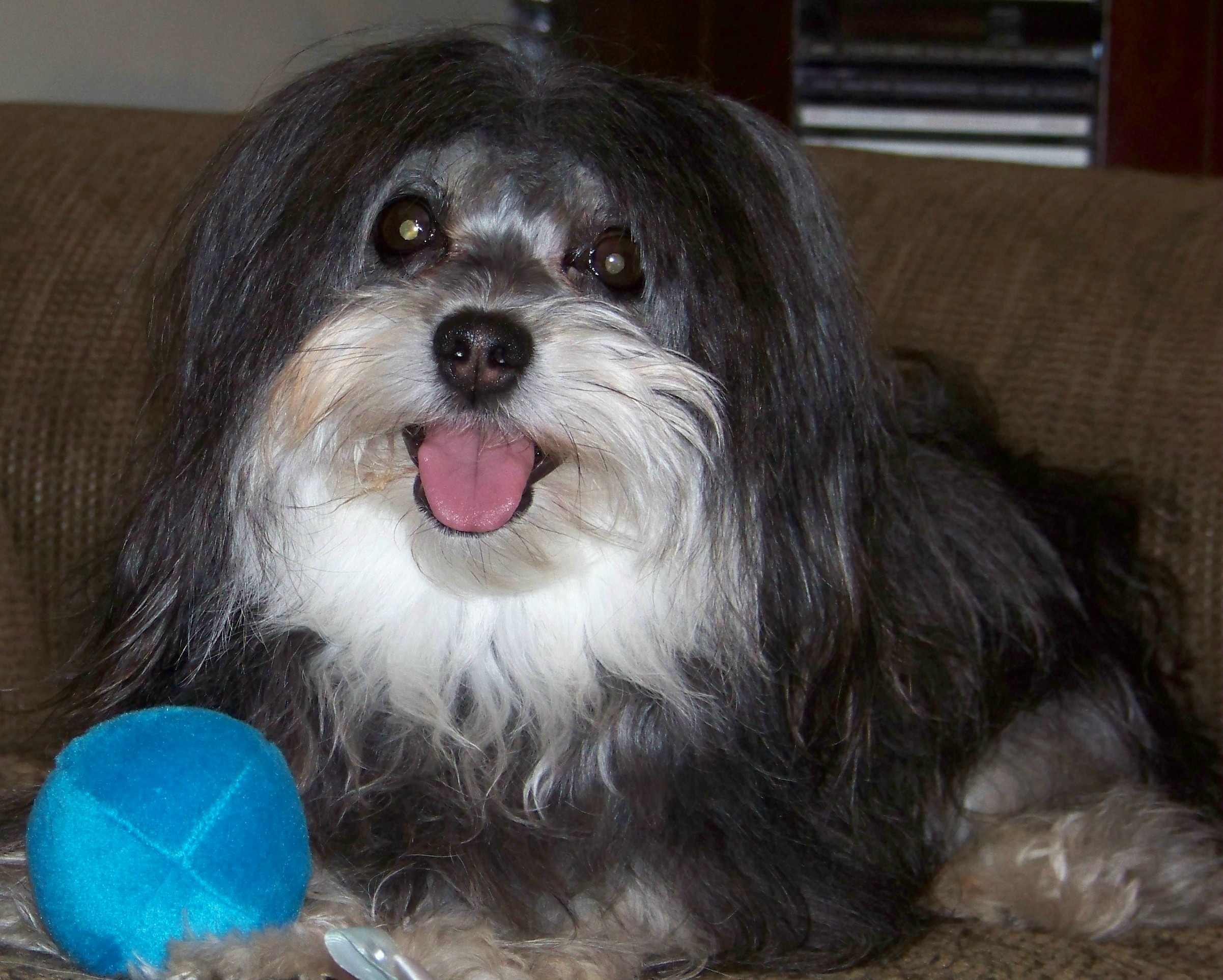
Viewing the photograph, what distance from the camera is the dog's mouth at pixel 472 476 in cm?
153

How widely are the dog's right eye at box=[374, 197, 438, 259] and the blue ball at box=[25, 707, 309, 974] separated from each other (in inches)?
18.9

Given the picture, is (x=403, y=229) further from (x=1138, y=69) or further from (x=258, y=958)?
(x=1138, y=69)

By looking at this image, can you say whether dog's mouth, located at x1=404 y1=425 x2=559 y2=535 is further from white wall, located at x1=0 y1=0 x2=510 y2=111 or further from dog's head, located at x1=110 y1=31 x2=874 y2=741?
white wall, located at x1=0 y1=0 x2=510 y2=111

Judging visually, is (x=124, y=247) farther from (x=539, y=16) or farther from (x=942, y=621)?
(x=539, y=16)

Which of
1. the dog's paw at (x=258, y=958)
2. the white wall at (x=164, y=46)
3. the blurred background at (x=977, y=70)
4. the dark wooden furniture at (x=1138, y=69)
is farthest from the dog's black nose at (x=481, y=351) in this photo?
the dark wooden furniture at (x=1138, y=69)

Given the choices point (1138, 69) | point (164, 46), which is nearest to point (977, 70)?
point (1138, 69)

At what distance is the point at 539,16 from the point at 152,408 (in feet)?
9.21

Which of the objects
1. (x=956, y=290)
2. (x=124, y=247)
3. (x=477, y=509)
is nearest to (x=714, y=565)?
(x=477, y=509)

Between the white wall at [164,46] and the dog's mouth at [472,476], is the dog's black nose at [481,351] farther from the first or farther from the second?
the white wall at [164,46]

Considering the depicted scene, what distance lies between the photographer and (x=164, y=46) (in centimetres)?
334

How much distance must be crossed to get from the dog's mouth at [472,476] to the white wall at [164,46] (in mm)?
1076

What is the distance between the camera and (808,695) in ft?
5.56

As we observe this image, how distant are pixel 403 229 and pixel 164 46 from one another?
1.97m

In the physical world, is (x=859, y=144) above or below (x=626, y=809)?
above
